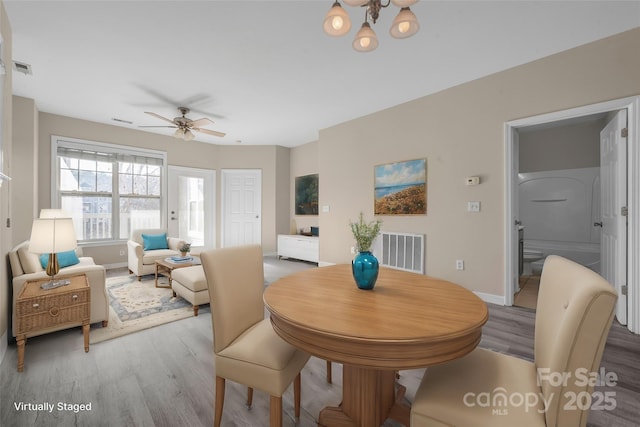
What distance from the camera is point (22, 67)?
116 inches

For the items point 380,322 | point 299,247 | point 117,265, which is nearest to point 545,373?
point 380,322

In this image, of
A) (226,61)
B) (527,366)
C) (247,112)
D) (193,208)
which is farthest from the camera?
(193,208)

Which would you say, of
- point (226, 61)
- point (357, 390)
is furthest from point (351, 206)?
point (357, 390)

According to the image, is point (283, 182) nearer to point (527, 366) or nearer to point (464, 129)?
point (464, 129)

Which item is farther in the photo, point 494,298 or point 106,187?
point 106,187

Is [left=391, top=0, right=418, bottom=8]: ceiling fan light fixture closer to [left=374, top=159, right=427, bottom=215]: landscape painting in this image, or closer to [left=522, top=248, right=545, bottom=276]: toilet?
[left=374, top=159, right=427, bottom=215]: landscape painting

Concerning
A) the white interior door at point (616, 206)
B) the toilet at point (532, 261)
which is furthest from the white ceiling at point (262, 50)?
the toilet at point (532, 261)

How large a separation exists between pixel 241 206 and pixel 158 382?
493 centimetres

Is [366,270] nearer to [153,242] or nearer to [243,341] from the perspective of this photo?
[243,341]

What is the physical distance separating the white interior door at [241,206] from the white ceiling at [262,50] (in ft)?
7.91

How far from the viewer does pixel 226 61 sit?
111 inches

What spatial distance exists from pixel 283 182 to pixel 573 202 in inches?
223

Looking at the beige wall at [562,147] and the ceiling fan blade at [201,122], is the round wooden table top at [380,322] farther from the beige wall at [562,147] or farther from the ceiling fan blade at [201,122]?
the beige wall at [562,147]

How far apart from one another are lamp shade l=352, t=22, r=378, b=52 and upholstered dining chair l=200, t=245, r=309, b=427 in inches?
55.3
